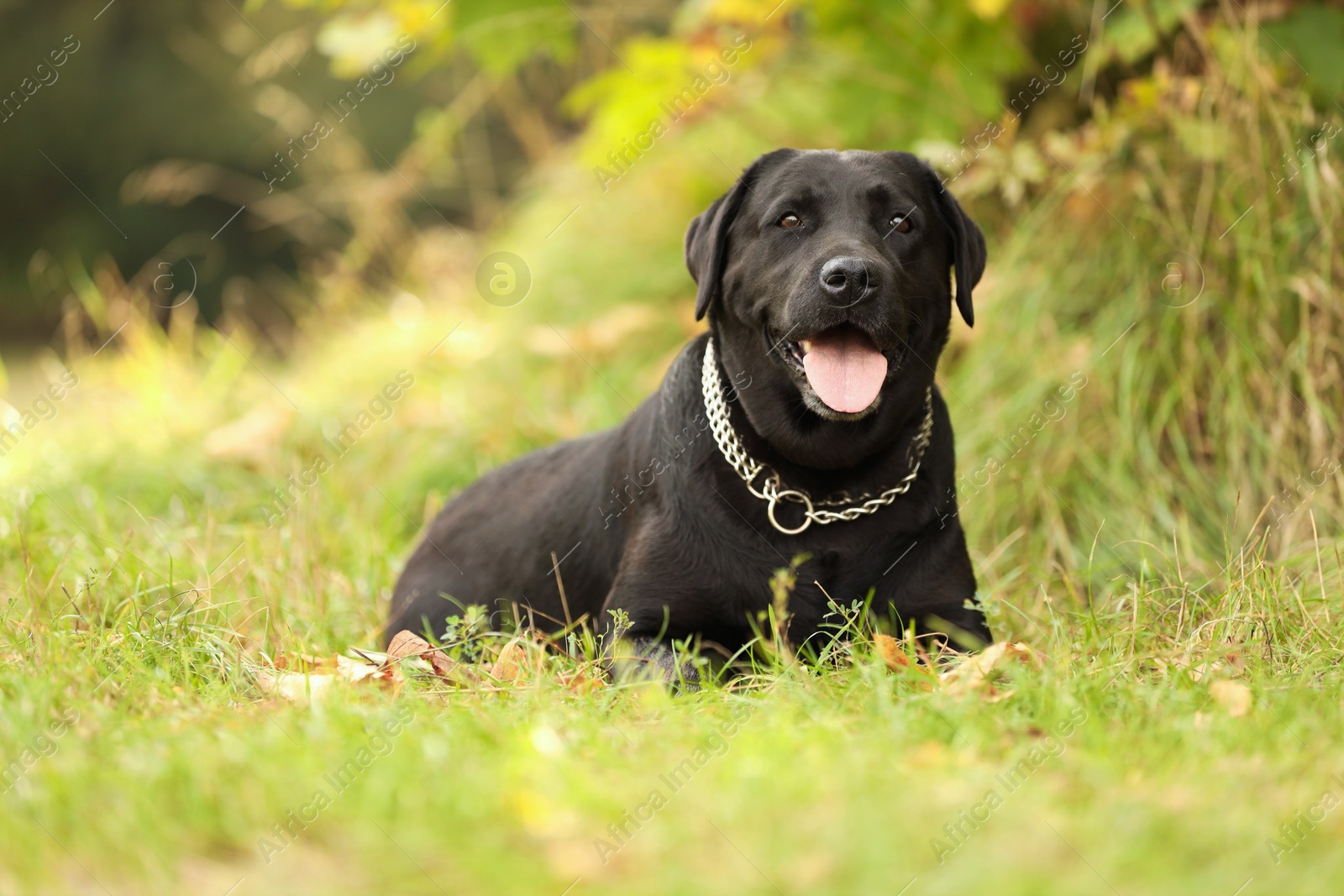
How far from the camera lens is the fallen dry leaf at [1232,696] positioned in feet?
7.55

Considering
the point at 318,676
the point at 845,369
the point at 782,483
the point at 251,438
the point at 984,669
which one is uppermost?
the point at 251,438

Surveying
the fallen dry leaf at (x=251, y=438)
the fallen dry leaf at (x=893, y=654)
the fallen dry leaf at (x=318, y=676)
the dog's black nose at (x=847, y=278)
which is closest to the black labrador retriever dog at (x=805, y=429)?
the dog's black nose at (x=847, y=278)

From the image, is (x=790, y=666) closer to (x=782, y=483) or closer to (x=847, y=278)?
(x=782, y=483)

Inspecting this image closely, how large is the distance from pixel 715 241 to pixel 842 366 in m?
0.47

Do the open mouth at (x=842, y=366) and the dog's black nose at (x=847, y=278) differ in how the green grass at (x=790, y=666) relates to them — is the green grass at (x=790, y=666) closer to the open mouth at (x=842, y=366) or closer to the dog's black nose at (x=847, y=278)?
the open mouth at (x=842, y=366)

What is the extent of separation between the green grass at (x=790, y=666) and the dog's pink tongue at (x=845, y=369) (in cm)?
59

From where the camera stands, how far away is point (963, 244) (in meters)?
3.12

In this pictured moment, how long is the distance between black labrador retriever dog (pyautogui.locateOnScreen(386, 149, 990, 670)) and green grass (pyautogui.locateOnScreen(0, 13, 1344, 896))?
0.89 ft

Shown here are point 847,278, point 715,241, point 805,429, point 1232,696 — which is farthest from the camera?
point 715,241

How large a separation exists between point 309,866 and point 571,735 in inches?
21.6

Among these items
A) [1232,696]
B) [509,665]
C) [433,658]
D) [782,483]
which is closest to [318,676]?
[433,658]

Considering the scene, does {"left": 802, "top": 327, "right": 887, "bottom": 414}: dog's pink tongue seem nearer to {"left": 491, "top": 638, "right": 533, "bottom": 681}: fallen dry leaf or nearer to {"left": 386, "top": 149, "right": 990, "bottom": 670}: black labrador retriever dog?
{"left": 386, "top": 149, "right": 990, "bottom": 670}: black labrador retriever dog

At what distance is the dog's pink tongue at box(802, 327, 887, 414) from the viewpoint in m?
2.82

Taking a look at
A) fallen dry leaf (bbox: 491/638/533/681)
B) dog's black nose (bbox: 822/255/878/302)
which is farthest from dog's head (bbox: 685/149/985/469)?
fallen dry leaf (bbox: 491/638/533/681)
